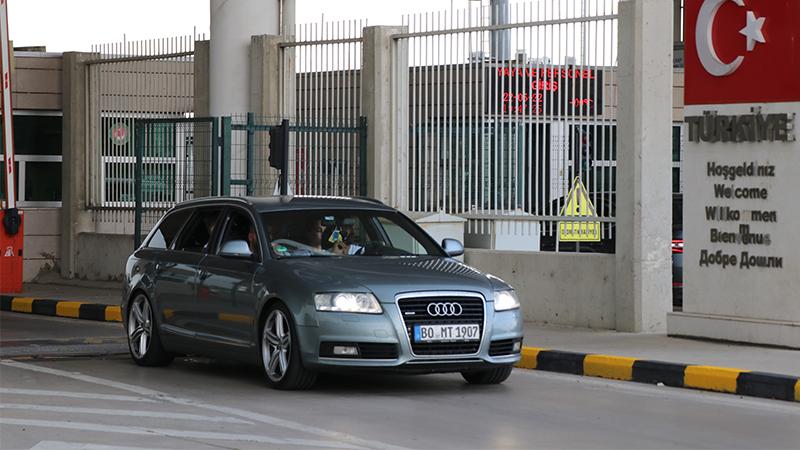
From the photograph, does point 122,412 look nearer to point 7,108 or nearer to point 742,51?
point 742,51

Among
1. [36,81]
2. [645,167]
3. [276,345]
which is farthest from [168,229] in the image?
[36,81]

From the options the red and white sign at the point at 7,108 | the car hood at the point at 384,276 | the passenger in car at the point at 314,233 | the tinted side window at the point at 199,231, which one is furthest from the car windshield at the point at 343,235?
the red and white sign at the point at 7,108

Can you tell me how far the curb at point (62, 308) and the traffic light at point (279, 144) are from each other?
2.52 meters

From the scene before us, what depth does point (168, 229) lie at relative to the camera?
13.6 m

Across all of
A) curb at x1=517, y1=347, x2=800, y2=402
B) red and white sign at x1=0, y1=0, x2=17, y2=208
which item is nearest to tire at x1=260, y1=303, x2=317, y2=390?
curb at x1=517, y1=347, x2=800, y2=402

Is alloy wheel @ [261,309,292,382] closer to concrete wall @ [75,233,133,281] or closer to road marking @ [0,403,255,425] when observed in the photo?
road marking @ [0,403,255,425]

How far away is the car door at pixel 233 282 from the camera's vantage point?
11898mm

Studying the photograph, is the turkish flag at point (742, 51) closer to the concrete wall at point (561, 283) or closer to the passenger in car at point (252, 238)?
the concrete wall at point (561, 283)

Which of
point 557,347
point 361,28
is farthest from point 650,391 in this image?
point 361,28

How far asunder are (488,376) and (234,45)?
1088 cm

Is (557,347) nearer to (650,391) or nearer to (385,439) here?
(650,391)

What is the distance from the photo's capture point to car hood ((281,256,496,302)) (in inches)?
440

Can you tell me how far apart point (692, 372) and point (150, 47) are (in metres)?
13.5

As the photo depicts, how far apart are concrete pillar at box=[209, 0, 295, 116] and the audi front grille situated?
11.1 meters
